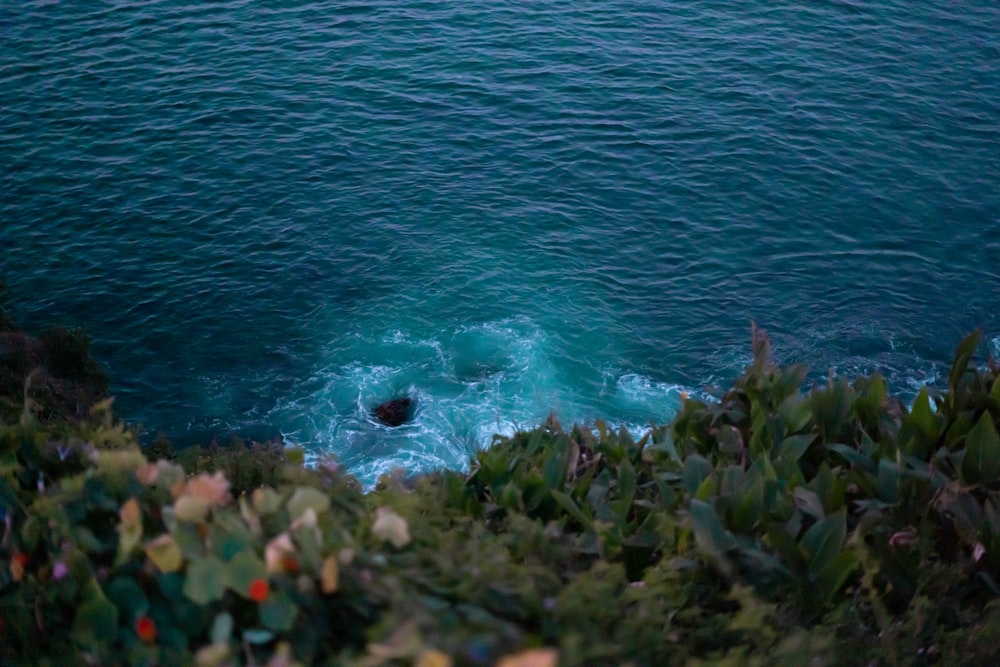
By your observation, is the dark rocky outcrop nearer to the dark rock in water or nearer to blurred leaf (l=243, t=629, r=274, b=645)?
the dark rock in water

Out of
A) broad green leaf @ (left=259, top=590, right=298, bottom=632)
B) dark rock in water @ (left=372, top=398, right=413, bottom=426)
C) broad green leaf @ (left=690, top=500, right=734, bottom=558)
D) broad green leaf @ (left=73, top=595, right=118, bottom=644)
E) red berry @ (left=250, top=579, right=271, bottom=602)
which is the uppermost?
red berry @ (left=250, top=579, right=271, bottom=602)

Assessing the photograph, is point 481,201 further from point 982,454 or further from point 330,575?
point 330,575

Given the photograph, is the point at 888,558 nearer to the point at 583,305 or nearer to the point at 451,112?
the point at 583,305

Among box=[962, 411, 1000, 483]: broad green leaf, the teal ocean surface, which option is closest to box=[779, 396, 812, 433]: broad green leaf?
box=[962, 411, 1000, 483]: broad green leaf

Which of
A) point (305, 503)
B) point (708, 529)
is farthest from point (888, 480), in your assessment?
point (305, 503)

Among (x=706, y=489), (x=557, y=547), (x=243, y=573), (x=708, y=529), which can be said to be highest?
(x=243, y=573)

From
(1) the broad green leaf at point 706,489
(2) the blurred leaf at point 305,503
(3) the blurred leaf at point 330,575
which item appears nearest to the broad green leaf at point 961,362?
(1) the broad green leaf at point 706,489

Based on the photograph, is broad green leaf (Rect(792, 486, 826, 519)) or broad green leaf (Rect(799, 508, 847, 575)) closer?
broad green leaf (Rect(799, 508, 847, 575))
